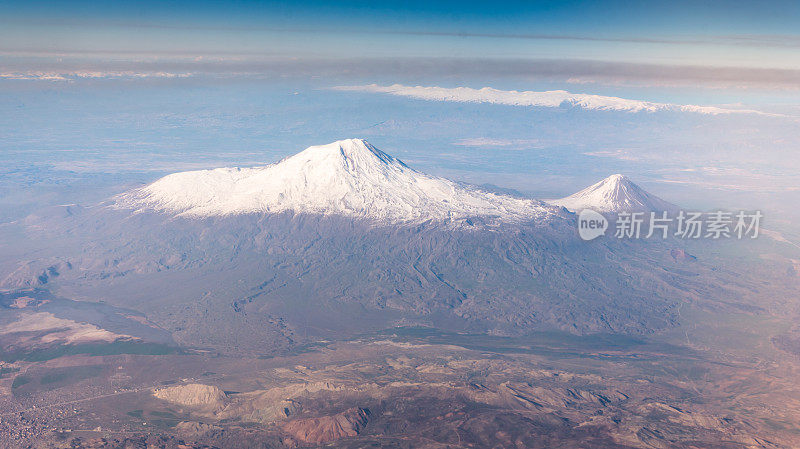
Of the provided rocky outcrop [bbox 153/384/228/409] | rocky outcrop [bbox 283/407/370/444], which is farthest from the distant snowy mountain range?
rocky outcrop [bbox 283/407/370/444]

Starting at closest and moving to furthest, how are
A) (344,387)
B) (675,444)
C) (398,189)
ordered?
(675,444)
(344,387)
(398,189)

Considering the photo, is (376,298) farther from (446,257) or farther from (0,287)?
(0,287)

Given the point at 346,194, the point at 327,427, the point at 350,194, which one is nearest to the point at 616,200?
the point at 350,194

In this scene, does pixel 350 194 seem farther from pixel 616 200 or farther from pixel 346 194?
pixel 616 200

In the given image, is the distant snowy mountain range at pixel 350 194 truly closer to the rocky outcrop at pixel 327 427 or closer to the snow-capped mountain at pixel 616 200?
the snow-capped mountain at pixel 616 200

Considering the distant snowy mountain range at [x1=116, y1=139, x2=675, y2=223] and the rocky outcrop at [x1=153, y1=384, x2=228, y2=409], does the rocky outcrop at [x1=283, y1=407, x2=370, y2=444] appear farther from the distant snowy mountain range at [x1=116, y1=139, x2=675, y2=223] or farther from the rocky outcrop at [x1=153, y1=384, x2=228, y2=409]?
the distant snowy mountain range at [x1=116, y1=139, x2=675, y2=223]

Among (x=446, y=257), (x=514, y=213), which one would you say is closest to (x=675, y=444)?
(x=446, y=257)

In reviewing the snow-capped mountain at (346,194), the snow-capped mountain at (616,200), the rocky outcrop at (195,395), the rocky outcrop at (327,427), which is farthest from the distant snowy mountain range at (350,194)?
the rocky outcrop at (327,427)
